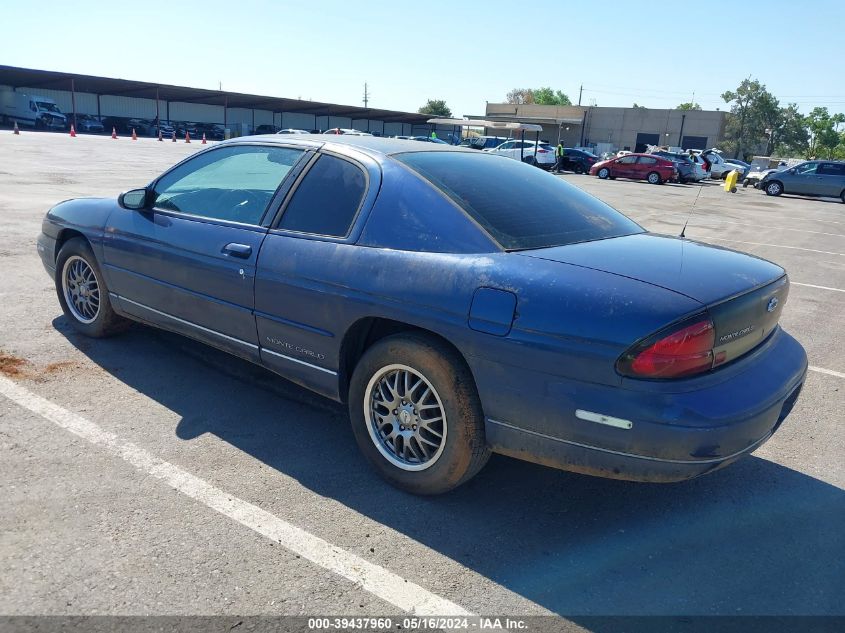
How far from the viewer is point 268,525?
280 centimetres

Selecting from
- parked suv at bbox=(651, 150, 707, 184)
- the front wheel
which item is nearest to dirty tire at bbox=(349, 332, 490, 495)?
the front wheel

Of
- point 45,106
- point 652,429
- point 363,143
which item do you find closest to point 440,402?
point 652,429

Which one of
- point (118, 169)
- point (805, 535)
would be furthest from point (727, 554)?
point (118, 169)

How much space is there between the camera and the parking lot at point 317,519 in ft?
7.96

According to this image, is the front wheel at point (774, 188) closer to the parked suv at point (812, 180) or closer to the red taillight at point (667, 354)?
the parked suv at point (812, 180)

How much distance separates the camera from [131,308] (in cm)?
440

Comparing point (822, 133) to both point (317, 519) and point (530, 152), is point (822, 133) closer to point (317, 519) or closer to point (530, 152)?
point (530, 152)

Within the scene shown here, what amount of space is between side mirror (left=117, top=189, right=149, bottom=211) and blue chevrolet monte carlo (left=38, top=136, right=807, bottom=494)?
0.05 meters

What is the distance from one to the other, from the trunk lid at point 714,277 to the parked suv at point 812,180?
2909cm

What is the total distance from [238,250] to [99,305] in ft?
5.77

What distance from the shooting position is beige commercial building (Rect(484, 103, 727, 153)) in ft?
243

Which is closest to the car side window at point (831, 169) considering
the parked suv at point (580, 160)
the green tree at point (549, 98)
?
the parked suv at point (580, 160)

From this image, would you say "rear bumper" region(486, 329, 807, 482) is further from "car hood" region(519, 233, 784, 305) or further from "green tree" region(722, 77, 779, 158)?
"green tree" region(722, 77, 779, 158)

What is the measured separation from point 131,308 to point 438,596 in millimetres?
3025
